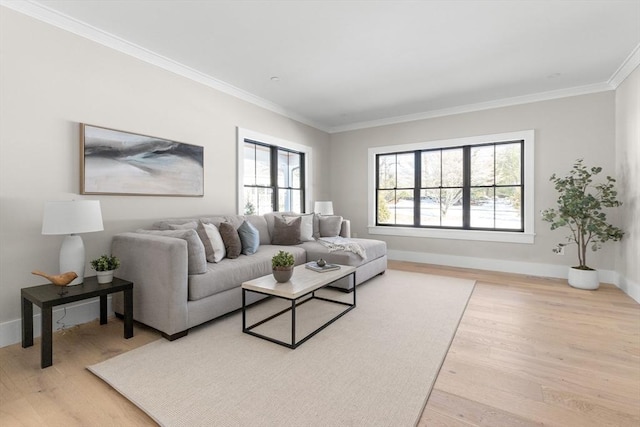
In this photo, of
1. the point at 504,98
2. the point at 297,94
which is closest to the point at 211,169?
the point at 297,94

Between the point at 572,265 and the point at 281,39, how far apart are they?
Result: 4.86 m

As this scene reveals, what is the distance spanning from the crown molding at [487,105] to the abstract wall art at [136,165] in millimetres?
3425

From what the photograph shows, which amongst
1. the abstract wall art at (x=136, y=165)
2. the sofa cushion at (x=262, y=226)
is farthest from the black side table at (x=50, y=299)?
the sofa cushion at (x=262, y=226)

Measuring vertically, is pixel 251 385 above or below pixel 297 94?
below

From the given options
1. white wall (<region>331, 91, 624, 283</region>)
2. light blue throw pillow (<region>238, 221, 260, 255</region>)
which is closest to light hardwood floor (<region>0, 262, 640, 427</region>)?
light blue throw pillow (<region>238, 221, 260, 255</region>)

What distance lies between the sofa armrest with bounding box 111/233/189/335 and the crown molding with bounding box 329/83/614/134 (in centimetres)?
455

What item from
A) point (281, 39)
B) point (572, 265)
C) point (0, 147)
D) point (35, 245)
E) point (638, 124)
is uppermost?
point (281, 39)

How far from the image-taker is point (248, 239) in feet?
11.6

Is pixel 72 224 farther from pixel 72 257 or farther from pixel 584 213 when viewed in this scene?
pixel 584 213

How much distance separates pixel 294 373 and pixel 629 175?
448 cm

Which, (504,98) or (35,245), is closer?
(35,245)

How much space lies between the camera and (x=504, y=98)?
4.67 m

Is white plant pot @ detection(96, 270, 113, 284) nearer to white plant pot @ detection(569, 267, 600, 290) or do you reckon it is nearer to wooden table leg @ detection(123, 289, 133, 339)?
wooden table leg @ detection(123, 289, 133, 339)

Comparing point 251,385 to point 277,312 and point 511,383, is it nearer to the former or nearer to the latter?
point 277,312
